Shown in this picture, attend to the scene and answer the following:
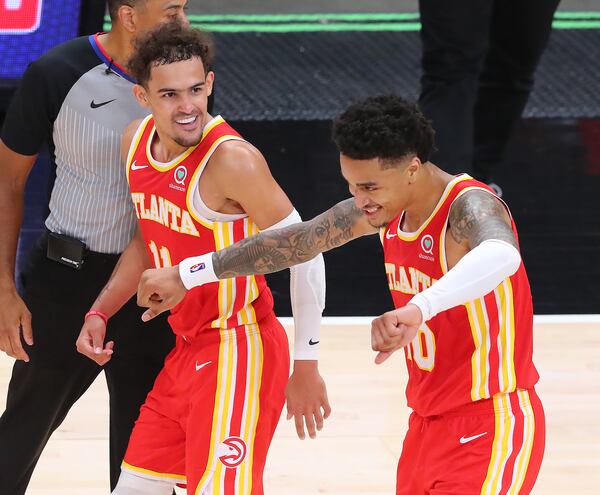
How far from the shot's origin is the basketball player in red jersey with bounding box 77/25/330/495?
132 inches

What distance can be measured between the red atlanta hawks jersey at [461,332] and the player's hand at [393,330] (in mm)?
466

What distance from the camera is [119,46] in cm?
375

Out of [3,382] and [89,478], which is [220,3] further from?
[89,478]

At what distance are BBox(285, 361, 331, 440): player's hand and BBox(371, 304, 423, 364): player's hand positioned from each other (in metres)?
0.73

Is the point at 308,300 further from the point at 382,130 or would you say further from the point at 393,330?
the point at 393,330

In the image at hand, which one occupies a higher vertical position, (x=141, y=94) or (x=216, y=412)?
(x=141, y=94)

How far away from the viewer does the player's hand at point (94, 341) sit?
343cm

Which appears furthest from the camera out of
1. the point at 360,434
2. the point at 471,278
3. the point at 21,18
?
the point at 21,18

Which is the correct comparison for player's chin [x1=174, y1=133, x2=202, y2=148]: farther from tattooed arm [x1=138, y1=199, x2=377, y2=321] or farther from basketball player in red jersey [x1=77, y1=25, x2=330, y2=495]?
tattooed arm [x1=138, y1=199, x2=377, y2=321]

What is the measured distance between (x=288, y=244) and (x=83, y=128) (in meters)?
0.85

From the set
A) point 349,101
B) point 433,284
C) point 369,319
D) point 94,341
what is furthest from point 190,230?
point 349,101

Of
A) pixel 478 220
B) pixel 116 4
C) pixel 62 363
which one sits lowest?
pixel 62 363

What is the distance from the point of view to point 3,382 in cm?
533

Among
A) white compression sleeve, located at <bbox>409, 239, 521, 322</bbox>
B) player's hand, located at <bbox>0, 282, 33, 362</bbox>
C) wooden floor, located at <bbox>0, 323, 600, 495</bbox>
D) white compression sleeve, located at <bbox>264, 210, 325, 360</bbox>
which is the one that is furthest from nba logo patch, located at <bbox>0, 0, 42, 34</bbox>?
white compression sleeve, located at <bbox>409, 239, 521, 322</bbox>
